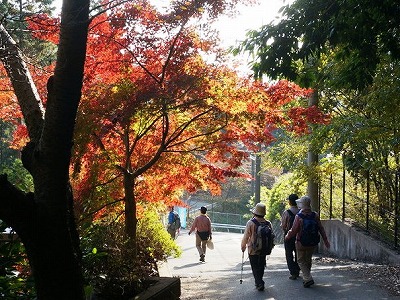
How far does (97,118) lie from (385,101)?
17.0ft

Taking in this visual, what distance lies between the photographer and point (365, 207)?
44.1ft

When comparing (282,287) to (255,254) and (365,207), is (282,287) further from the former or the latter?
(365,207)

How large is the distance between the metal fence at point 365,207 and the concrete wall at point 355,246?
0.71 ft

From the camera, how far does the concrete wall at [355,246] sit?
959 centimetres

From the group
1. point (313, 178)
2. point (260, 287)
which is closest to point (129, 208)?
point (260, 287)

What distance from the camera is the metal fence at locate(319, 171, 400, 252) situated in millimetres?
10288

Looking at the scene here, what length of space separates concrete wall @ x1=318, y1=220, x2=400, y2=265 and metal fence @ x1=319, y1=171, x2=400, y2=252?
217 millimetres

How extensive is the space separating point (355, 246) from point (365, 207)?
213 cm

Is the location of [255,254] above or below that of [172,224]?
below

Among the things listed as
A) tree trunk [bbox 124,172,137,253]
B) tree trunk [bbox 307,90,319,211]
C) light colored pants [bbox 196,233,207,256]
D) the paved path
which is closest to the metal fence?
tree trunk [bbox 307,90,319,211]

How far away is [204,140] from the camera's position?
27.5 feet

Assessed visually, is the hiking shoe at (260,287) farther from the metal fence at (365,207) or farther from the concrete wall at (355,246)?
the metal fence at (365,207)

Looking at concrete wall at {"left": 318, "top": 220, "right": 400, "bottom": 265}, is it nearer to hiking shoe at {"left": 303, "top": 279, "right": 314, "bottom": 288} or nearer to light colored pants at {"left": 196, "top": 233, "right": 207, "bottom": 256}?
hiking shoe at {"left": 303, "top": 279, "right": 314, "bottom": 288}

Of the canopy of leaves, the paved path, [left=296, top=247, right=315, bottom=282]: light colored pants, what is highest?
the canopy of leaves
